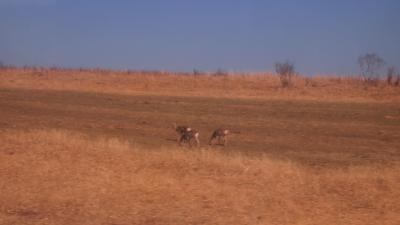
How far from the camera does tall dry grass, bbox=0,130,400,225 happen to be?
39.7 ft

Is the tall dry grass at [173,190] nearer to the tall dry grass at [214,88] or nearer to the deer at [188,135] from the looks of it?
the deer at [188,135]

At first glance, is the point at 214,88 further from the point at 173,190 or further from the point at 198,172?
the point at 173,190

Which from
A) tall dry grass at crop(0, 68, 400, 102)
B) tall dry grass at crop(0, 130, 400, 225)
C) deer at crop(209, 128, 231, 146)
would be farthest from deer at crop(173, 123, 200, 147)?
tall dry grass at crop(0, 68, 400, 102)

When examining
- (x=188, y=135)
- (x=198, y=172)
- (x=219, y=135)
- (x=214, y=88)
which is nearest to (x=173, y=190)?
(x=198, y=172)

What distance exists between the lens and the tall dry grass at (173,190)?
476 inches

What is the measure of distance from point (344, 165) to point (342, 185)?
5.83 m

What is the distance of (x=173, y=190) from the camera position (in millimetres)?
14047

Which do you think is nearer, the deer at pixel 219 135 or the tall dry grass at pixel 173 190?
the tall dry grass at pixel 173 190

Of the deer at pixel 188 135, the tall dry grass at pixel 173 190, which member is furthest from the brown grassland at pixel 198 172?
the deer at pixel 188 135

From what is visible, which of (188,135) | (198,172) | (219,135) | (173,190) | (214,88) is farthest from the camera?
(214,88)

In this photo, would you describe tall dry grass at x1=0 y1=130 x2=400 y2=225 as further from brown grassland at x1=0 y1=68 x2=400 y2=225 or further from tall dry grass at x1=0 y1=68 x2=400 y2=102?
tall dry grass at x1=0 y1=68 x2=400 y2=102

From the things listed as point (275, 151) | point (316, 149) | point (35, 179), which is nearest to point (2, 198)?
point (35, 179)

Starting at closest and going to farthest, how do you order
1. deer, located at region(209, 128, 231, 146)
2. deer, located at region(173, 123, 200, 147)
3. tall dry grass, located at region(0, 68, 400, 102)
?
deer, located at region(173, 123, 200, 147) < deer, located at region(209, 128, 231, 146) < tall dry grass, located at region(0, 68, 400, 102)

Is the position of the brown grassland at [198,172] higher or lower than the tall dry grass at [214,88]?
lower
